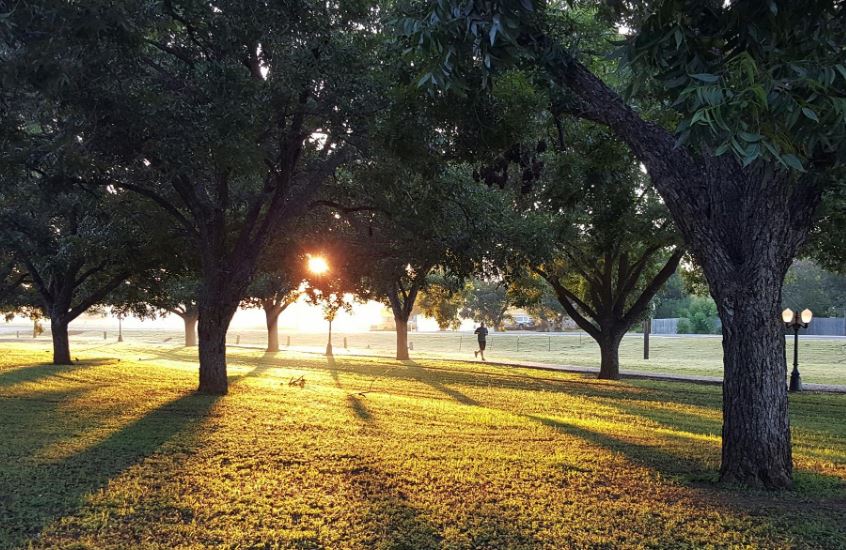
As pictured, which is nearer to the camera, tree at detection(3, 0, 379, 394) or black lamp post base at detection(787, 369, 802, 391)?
tree at detection(3, 0, 379, 394)

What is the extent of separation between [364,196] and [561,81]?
875 centimetres

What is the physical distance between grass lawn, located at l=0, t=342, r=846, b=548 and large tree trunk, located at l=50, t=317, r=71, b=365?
1033cm

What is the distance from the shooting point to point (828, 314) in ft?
225

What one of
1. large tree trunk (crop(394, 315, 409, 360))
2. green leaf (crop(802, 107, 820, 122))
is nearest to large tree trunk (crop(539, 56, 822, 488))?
green leaf (crop(802, 107, 820, 122))

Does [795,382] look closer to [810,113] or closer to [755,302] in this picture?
[755,302]

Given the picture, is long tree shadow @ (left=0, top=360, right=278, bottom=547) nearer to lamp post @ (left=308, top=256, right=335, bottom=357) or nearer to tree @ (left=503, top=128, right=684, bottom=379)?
tree @ (left=503, top=128, right=684, bottom=379)

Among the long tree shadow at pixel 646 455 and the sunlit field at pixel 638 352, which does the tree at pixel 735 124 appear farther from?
the sunlit field at pixel 638 352

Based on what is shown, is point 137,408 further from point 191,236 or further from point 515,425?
point 515,425

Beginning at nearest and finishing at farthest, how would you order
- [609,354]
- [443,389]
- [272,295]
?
[443,389], [609,354], [272,295]

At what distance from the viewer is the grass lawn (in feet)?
15.2

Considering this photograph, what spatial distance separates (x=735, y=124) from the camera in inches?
158

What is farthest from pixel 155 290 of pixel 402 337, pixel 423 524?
pixel 423 524

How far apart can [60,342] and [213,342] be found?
485 inches

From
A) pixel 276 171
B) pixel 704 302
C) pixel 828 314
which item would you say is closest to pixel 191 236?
pixel 276 171
